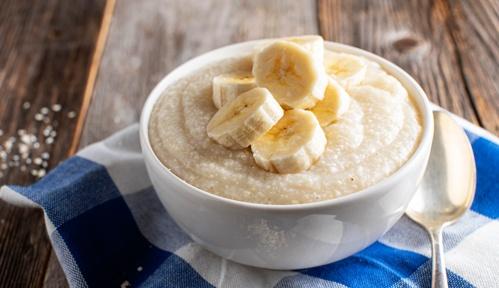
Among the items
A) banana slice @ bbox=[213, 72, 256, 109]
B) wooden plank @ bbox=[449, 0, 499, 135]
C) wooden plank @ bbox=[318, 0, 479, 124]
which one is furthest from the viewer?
wooden plank @ bbox=[318, 0, 479, 124]

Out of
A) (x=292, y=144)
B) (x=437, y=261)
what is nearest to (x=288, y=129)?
(x=292, y=144)

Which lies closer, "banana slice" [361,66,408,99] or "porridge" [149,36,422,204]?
"porridge" [149,36,422,204]

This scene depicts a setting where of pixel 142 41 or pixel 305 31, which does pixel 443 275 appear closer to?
pixel 305 31

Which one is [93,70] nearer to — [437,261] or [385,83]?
[385,83]

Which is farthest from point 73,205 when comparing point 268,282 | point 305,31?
point 305,31

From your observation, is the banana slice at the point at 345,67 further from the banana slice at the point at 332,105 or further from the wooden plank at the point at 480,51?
the wooden plank at the point at 480,51

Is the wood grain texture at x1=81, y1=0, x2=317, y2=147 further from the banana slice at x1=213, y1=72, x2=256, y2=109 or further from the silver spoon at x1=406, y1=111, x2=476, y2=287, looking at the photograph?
the silver spoon at x1=406, y1=111, x2=476, y2=287

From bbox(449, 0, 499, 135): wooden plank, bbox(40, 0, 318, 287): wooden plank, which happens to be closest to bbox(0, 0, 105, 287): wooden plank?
bbox(40, 0, 318, 287): wooden plank
